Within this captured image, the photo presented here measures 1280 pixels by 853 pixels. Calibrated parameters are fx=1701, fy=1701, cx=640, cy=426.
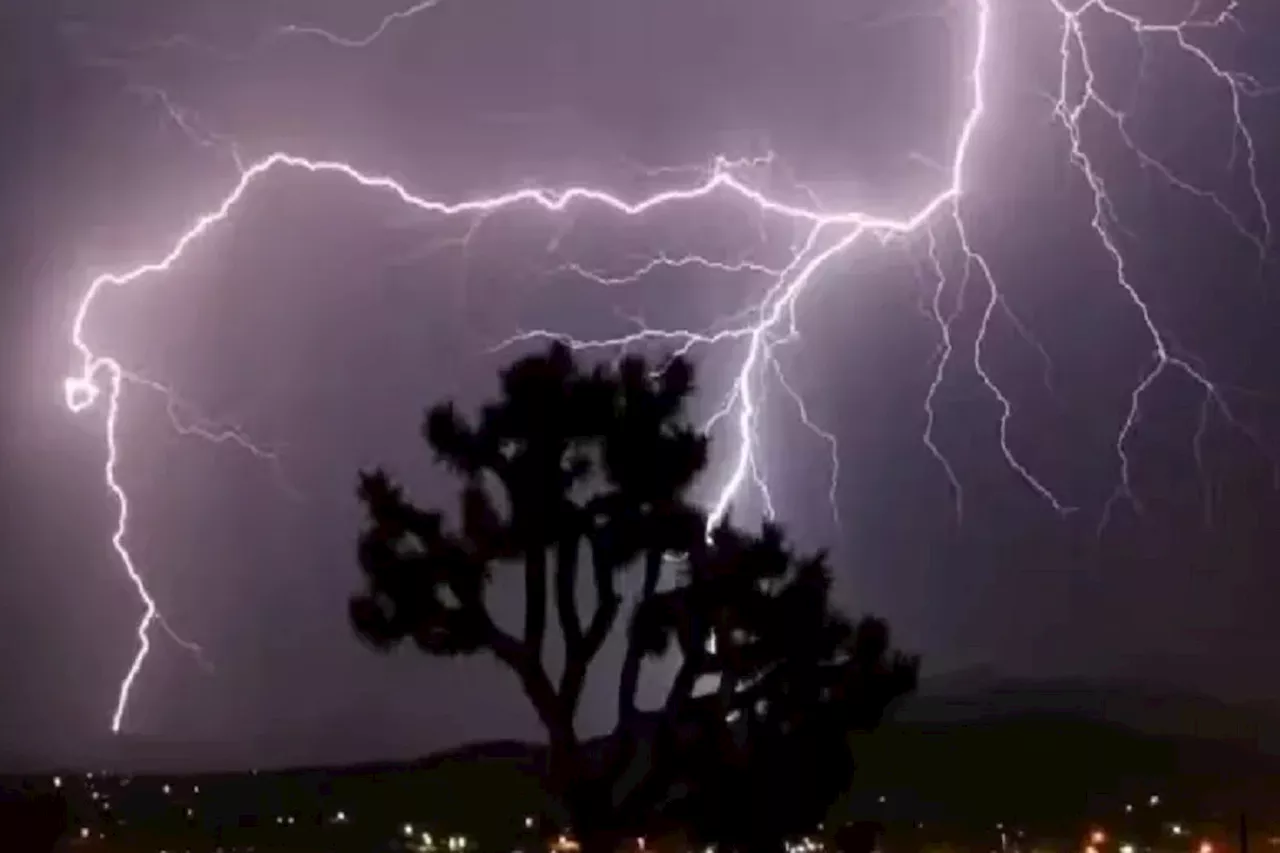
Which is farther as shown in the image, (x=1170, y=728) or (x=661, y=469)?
(x=1170, y=728)

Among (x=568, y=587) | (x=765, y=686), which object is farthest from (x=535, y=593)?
(x=765, y=686)

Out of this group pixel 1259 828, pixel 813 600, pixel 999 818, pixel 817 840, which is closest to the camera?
pixel 813 600

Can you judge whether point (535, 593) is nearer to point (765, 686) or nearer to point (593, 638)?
point (593, 638)

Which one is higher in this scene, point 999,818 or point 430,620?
point 430,620

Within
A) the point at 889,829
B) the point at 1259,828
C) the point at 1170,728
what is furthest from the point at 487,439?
the point at 1170,728

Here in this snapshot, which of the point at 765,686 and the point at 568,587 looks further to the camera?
the point at 765,686

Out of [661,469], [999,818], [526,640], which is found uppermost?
[661,469]

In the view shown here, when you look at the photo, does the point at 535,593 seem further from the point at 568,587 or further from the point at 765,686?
the point at 765,686

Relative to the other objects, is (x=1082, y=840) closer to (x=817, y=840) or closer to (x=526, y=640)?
(x=817, y=840)
